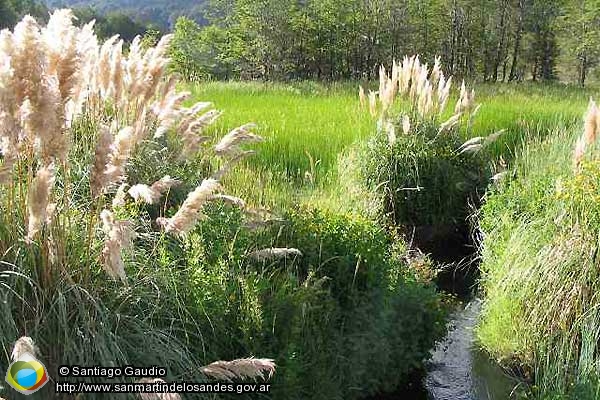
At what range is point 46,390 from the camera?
2.25 m

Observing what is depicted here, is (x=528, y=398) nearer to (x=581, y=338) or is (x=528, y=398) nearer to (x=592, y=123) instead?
(x=581, y=338)

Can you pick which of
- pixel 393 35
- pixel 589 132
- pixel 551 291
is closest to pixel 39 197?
pixel 551 291

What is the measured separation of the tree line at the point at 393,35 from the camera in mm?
23000

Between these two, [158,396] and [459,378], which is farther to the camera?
[459,378]

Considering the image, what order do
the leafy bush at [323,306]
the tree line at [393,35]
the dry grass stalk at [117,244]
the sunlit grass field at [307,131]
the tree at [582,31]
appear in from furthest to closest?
the tree line at [393,35] < the tree at [582,31] < the sunlit grass field at [307,131] < the leafy bush at [323,306] < the dry grass stalk at [117,244]

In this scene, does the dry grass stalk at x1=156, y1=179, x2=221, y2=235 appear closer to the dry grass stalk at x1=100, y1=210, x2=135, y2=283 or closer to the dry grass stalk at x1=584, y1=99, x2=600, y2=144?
the dry grass stalk at x1=100, y1=210, x2=135, y2=283

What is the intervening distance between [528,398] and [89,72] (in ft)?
8.67

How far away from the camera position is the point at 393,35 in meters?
23.2

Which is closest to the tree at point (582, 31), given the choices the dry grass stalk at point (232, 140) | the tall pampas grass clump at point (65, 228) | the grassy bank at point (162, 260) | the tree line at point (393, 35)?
the tree line at point (393, 35)

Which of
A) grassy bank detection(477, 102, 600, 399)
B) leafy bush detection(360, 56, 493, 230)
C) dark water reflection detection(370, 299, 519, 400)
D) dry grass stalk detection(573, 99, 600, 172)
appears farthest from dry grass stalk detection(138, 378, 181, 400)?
leafy bush detection(360, 56, 493, 230)

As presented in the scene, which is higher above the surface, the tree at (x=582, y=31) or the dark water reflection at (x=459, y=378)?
the tree at (x=582, y=31)

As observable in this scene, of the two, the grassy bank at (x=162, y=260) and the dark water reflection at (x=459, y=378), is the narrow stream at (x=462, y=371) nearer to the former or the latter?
the dark water reflection at (x=459, y=378)

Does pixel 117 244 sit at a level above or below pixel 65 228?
above

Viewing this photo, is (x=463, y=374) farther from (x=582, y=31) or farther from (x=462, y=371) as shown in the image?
(x=582, y=31)
